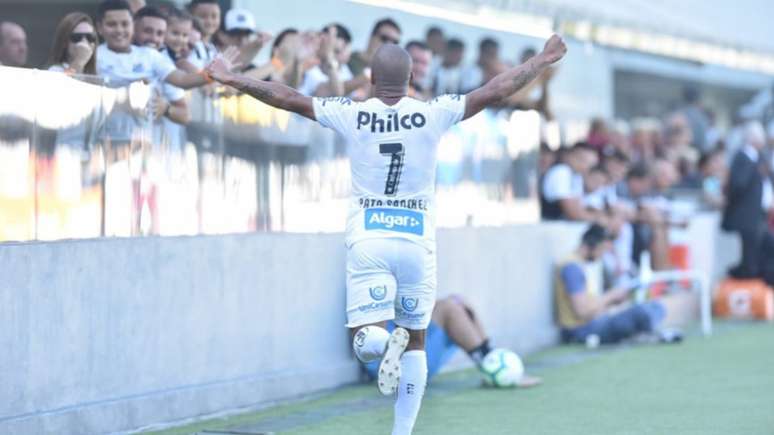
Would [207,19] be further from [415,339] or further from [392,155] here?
[415,339]

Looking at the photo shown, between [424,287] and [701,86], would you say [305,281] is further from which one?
[701,86]

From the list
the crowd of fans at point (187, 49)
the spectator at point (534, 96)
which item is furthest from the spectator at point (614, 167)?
the crowd of fans at point (187, 49)

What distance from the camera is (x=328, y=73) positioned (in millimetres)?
11164

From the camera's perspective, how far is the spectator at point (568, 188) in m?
15.2

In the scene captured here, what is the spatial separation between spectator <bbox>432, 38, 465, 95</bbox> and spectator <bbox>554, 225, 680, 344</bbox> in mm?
1841

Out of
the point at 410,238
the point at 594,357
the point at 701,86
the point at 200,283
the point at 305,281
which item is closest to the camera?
the point at 410,238

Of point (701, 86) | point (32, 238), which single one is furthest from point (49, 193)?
point (701, 86)

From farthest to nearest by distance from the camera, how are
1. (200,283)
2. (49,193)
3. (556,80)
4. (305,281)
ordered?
1. (556,80)
2. (305,281)
3. (200,283)
4. (49,193)

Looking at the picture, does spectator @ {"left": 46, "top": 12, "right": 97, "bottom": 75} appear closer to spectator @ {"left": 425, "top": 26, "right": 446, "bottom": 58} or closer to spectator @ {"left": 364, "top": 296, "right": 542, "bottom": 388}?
spectator @ {"left": 364, "top": 296, "right": 542, "bottom": 388}

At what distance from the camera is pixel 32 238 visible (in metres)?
8.29

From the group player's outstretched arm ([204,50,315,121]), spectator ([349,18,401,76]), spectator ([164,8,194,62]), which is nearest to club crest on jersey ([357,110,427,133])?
player's outstretched arm ([204,50,315,121])

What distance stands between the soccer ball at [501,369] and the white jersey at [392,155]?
11.4ft

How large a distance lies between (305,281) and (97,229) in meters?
2.24

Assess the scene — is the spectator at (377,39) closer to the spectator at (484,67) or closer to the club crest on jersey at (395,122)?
Result: the spectator at (484,67)
